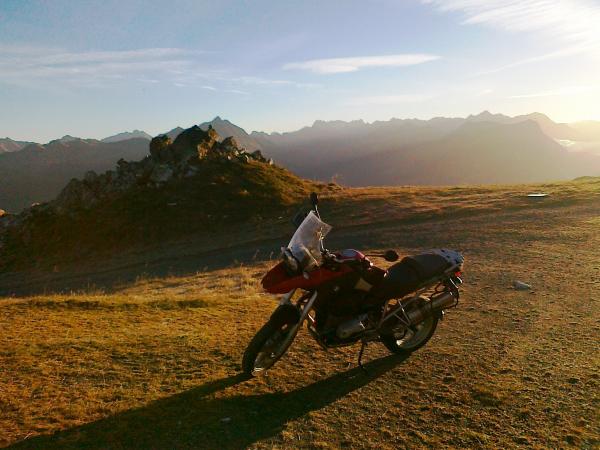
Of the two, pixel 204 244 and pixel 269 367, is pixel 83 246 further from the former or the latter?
pixel 269 367

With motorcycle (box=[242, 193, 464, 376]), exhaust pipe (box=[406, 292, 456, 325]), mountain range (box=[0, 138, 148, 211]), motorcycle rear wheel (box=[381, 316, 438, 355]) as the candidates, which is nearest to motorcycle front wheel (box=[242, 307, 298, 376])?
motorcycle (box=[242, 193, 464, 376])

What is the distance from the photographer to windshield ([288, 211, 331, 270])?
17.4ft

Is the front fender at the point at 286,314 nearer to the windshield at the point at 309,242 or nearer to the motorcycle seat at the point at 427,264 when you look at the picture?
the windshield at the point at 309,242

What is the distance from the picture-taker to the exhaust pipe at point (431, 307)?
6438 mm

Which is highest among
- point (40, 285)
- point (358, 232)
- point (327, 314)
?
point (327, 314)

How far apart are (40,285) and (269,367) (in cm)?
1976

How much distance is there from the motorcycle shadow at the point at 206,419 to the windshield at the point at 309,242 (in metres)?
1.63

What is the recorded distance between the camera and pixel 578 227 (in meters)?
16.9

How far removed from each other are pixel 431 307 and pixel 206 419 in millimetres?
3591

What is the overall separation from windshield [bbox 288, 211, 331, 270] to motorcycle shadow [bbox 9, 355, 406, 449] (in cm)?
163

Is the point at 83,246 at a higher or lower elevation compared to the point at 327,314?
lower

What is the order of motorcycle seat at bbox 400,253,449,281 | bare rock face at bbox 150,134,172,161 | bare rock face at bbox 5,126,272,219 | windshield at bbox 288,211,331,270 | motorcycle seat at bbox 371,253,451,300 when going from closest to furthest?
windshield at bbox 288,211,331,270 → motorcycle seat at bbox 371,253,451,300 → motorcycle seat at bbox 400,253,449,281 → bare rock face at bbox 5,126,272,219 → bare rock face at bbox 150,134,172,161

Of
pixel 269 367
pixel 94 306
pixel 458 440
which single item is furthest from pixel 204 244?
pixel 458 440

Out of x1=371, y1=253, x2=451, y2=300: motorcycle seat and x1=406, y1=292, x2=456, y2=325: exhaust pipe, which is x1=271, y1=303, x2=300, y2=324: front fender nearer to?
x1=371, y1=253, x2=451, y2=300: motorcycle seat
